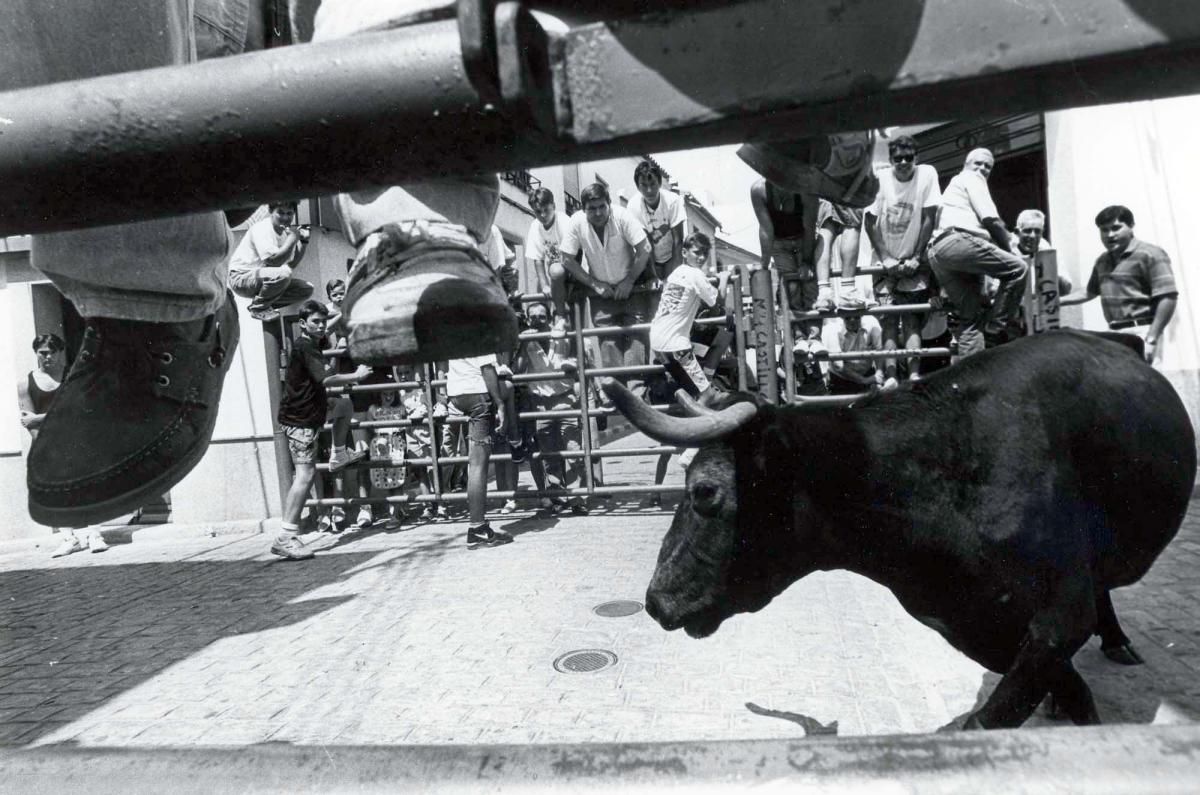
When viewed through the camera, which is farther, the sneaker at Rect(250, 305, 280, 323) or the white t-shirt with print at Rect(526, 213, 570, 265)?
the white t-shirt with print at Rect(526, 213, 570, 265)

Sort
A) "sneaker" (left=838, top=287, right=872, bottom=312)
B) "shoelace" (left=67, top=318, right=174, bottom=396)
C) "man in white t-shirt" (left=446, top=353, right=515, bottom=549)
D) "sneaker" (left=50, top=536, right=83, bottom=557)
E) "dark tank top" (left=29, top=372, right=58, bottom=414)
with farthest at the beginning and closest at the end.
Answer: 1. "sneaker" (left=50, top=536, right=83, bottom=557)
2. "dark tank top" (left=29, top=372, right=58, bottom=414)
3. "man in white t-shirt" (left=446, top=353, right=515, bottom=549)
4. "sneaker" (left=838, top=287, right=872, bottom=312)
5. "shoelace" (left=67, top=318, right=174, bottom=396)

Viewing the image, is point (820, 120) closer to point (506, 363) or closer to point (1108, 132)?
point (506, 363)

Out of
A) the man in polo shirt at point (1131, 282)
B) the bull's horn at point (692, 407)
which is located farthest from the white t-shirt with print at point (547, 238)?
the bull's horn at point (692, 407)

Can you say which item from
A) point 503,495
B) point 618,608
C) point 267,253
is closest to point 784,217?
point 618,608

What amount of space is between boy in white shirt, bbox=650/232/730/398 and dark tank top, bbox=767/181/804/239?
4428 millimetres

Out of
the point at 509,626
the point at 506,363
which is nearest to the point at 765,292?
the point at 506,363

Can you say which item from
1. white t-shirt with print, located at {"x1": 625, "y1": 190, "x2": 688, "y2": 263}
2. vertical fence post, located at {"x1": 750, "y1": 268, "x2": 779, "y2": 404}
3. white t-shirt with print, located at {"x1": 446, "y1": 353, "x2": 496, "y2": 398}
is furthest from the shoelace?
white t-shirt with print, located at {"x1": 625, "y1": 190, "x2": 688, "y2": 263}

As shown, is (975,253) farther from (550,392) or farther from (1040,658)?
(1040,658)

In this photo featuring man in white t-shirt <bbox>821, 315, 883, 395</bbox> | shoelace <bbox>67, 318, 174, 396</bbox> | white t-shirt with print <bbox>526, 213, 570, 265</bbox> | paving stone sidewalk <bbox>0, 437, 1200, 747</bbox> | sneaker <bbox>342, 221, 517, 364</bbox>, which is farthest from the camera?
white t-shirt with print <bbox>526, 213, 570, 265</bbox>

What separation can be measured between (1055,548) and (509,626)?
11.0ft

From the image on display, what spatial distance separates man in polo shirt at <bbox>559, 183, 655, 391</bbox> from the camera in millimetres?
8453

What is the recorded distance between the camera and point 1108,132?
9.21m

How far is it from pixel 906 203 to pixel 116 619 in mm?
7439

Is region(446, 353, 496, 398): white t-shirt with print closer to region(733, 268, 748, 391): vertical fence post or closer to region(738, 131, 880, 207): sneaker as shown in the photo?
region(733, 268, 748, 391): vertical fence post
